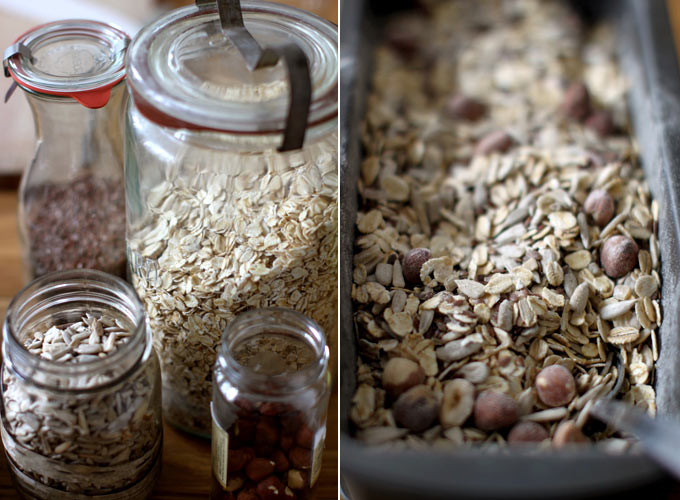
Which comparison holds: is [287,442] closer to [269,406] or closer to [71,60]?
[269,406]

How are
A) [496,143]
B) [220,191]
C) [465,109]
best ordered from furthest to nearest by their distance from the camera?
1. [465,109]
2. [496,143]
3. [220,191]

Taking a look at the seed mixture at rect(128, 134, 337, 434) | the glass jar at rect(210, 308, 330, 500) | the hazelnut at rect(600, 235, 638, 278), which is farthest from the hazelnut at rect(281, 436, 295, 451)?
the hazelnut at rect(600, 235, 638, 278)

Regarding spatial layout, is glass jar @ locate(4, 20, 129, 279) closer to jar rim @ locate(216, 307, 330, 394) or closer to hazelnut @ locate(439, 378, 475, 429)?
jar rim @ locate(216, 307, 330, 394)

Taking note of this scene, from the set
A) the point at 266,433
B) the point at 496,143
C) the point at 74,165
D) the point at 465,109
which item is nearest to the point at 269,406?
the point at 266,433

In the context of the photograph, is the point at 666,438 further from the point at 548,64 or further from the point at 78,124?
the point at 548,64

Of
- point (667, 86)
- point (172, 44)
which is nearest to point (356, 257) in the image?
point (172, 44)

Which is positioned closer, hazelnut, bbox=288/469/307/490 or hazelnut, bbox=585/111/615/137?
Result: hazelnut, bbox=288/469/307/490
